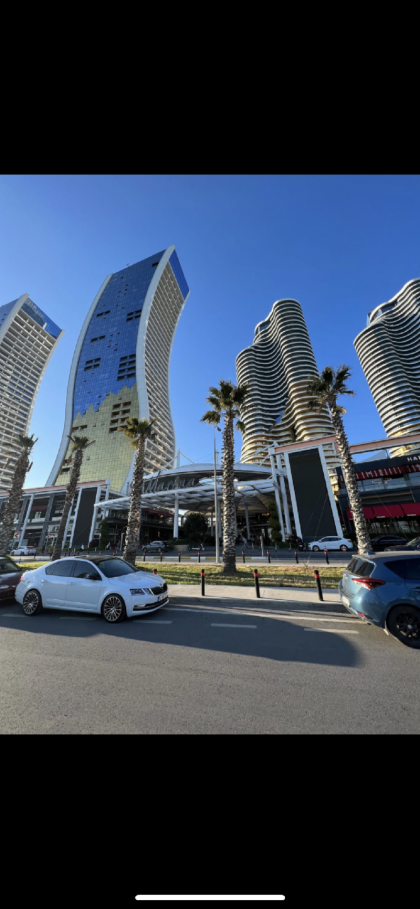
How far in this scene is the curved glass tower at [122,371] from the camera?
7825 cm

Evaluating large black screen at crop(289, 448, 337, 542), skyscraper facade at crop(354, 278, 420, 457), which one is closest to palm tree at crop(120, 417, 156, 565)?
large black screen at crop(289, 448, 337, 542)

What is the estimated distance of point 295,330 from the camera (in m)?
111

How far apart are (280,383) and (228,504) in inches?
3980

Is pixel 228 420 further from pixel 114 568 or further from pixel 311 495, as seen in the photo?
pixel 311 495

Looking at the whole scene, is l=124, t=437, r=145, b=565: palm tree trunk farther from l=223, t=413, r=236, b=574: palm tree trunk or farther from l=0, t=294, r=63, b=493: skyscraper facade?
l=0, t=294, r=63, b=493: skyscraper facade

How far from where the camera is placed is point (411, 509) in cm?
3900

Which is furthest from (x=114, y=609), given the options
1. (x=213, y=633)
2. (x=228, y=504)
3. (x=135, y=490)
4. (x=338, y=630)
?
(x=135, y=490)

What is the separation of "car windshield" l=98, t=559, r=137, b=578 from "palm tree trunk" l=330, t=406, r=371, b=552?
11.6 m
